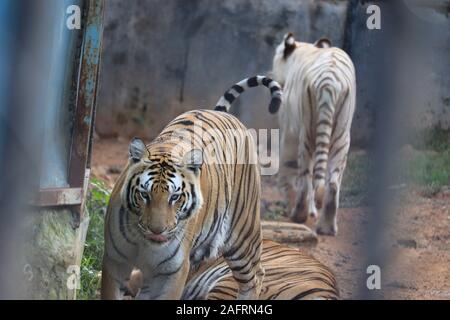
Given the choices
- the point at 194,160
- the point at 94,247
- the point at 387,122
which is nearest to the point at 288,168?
the point at 94,247

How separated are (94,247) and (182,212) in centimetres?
140

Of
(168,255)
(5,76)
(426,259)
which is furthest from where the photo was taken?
(426,259)

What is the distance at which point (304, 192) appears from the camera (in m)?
7.37

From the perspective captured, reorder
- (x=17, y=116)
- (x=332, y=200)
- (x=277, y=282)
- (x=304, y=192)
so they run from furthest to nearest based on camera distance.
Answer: (x=304, y=192) → (x=332, y=200) → (x=277, y=282) → (x=17, y=116)

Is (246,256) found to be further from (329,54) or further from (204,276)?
(329,54)

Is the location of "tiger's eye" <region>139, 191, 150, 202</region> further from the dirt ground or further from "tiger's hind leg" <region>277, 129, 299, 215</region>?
"tiger's hind leg" <region>277, 129, 299, 215</region>

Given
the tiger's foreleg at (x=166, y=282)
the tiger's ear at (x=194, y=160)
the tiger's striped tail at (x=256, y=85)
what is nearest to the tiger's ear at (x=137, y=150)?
the tiger's ear at (x=194, y=160)

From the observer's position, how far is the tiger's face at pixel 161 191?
162 inches

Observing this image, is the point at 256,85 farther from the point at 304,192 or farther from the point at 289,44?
the point at 289,44

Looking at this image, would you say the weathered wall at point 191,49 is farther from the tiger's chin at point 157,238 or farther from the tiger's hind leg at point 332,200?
the tiger's chin at point 157,238

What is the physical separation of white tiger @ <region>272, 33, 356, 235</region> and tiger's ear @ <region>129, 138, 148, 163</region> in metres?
2.90

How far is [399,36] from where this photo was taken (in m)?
3.09
